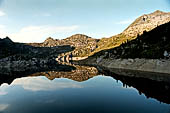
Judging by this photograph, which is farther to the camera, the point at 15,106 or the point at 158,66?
the point at 158,66

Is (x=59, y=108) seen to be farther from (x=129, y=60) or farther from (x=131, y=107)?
(x=129, y=60)

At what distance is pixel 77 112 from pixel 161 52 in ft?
308

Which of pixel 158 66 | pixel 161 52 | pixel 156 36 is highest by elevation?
pixel 156 36

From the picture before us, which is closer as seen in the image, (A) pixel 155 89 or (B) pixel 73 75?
(A) pixel 155 89

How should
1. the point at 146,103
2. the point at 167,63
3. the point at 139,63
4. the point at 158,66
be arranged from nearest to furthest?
the point at 146,103 → the point at 167,63 → the point at 158,66 → the point at 139,63

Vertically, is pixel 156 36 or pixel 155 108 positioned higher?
pixel 156 36

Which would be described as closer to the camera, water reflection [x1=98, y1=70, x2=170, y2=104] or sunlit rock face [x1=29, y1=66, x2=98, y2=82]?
water reflection [x1=98, y1=70, x2=170, y2=104]

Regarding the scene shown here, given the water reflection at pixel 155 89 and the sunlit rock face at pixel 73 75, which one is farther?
the sunlit rock face at pixel 73 75

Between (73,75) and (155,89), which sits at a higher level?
(155,89)

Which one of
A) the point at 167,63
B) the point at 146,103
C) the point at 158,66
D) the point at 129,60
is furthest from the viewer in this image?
the point at 129,60

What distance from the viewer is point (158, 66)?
99375 millimetres

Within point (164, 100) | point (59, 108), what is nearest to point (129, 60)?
point (164, 100)

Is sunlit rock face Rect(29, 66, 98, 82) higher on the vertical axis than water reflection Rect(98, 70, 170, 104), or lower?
lower

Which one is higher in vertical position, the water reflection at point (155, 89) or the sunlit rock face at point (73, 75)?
the water reflection at point (155, 89)
